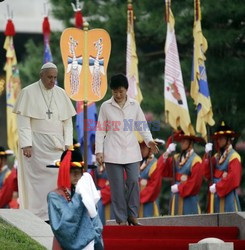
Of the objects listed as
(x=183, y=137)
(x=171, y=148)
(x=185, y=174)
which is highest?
(x=183, y=137)

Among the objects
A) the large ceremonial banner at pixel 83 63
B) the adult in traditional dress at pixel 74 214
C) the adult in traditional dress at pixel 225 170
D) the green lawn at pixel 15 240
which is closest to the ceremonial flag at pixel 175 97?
the adult in traditional dress at pixel 225 170

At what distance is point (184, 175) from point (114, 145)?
600 centimetres

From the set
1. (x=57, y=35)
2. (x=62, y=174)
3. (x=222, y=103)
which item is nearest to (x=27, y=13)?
(x=57, y=35)

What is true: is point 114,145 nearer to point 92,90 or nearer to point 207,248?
point 92,90

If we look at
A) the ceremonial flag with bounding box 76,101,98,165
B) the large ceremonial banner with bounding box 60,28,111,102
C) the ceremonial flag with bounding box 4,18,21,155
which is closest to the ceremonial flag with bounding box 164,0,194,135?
the ceremonial flag with bounding box 76,101,98,165

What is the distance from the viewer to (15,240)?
1488 cm

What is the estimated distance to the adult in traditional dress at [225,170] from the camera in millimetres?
22266

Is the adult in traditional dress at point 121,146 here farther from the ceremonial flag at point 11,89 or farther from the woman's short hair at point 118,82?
the ceremonial flag at point 11,89

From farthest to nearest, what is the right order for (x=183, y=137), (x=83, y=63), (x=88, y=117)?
(x=88, y=117) → (x=183, y=137) → (x=83, y=63)

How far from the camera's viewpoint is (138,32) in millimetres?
29297

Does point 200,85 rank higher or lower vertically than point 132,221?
higher

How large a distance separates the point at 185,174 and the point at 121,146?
5942mm

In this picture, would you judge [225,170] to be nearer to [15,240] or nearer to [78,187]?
[15,240]

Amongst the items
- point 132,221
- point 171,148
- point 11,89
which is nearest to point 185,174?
point 171,148
